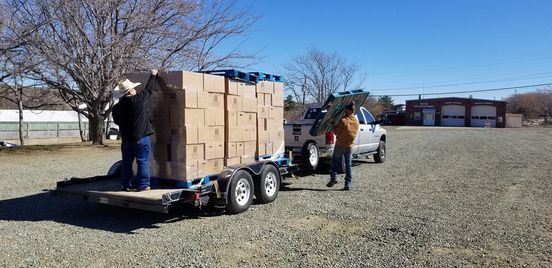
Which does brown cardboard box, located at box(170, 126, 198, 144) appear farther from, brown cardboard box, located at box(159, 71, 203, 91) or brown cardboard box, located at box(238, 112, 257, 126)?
brown cardboard box, located at box(238, 112, 257, 126)

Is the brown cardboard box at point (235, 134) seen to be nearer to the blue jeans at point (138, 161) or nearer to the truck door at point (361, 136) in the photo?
the blue jeans at point (138, 161)

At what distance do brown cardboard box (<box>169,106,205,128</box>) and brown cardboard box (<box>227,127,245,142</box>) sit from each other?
684 mm

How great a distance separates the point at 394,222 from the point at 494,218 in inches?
62.4

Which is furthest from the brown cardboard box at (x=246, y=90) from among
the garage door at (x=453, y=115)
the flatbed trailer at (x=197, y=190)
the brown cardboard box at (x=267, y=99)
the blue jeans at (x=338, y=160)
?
the garage door at (x=453, y=115)

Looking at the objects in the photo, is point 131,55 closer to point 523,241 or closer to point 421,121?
point 523,241

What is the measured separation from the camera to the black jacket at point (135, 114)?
6.95 meters

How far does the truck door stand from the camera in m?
13.1

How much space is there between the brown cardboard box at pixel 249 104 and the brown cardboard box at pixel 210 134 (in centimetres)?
68

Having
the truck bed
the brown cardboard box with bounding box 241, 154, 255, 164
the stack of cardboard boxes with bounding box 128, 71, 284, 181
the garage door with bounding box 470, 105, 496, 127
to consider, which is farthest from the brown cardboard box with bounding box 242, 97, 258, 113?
the garage door with bounding box 470, 105, 496, 127

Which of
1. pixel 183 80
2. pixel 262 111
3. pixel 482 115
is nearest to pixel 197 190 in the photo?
pixel 183 80

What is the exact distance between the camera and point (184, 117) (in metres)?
6.96

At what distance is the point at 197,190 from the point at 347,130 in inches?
164

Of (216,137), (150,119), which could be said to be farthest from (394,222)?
(150,119)

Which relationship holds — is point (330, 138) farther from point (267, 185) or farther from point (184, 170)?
point (184, 170)
